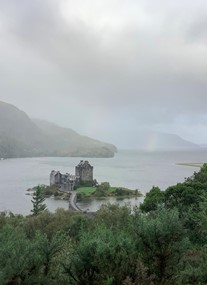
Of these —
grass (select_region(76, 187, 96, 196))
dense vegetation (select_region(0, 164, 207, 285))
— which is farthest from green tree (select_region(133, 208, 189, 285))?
grass (select_region(76, 187, 96, 196))

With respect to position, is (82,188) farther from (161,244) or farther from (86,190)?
(161,244)

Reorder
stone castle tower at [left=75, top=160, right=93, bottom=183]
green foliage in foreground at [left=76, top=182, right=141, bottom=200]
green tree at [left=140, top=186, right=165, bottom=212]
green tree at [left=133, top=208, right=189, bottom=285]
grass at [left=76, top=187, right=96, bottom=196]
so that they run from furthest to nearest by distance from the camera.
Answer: stone castle tower at [left=75, top=160, right=93, bottom=183]
grass at [left=76, top=187, right=96, bottom=196]
green foliage in foreground at [left=76, top=182, right=141, bottom=200]
green tree at [left=140, top=186, right=165, bottom=212]
green tree at [left=133, top=208, right=189, bottom=285]

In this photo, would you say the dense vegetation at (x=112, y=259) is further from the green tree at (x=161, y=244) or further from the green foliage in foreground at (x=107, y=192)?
the green foliage in foreground at (x=107, y=192)

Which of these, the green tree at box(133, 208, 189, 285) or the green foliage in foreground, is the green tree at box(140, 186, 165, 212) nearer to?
the green tree at box(133, 208, 189, 285)

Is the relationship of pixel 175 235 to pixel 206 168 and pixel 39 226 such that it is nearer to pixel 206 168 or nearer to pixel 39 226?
pixel 39 226

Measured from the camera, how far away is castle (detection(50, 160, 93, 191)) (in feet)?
314

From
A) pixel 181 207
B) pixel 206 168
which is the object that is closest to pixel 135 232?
pixel 181 207

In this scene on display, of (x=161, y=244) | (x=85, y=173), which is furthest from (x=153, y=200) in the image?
(x=85, y=173)

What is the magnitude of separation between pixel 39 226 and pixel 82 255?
23.3 meters

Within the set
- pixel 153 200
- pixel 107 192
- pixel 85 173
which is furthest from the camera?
pixel 85 173

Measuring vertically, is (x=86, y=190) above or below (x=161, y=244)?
below

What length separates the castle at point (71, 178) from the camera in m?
95.7

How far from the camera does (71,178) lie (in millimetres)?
99312

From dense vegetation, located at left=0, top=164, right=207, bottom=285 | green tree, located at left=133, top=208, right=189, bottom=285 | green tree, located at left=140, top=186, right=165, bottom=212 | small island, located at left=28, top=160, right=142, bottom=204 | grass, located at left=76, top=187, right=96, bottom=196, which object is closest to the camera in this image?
dense vegetation, located at left=0, top=164, right=207, bottom=285
